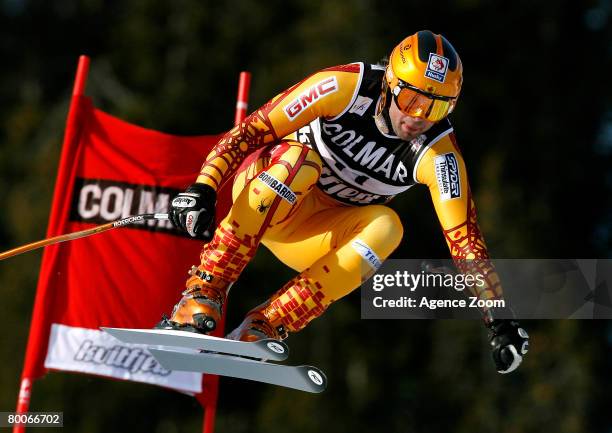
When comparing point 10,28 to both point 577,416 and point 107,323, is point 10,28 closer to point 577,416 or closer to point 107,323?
point 577,416

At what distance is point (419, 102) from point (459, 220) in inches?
24.2

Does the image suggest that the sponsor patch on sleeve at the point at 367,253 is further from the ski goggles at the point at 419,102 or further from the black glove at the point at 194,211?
the black glove at the point at 194,211

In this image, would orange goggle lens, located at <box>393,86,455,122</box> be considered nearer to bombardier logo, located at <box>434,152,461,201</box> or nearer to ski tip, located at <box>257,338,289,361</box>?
bombardier logo, located at <box>434,152,461,201</box>

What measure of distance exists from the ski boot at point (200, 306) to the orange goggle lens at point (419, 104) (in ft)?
3.99

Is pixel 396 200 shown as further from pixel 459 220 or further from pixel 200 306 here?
pixel 200 306

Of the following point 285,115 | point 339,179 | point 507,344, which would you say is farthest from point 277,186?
point 507,344

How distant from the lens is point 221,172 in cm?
689

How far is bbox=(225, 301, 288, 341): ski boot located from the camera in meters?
7.02

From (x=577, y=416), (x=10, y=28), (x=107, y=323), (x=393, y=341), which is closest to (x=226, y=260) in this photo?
(x=107, y=323)

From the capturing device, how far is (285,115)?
6.94 m

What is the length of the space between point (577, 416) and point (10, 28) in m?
15.1

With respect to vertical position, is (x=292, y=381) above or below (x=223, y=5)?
below

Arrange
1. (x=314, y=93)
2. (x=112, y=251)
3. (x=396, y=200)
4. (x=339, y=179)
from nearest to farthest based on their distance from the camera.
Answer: (x=314, y=93) < (x=339, y=179) < (x=112, y=251) < (x=396, y=200)

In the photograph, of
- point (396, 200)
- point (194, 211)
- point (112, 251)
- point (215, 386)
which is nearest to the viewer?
point (194, 211)
